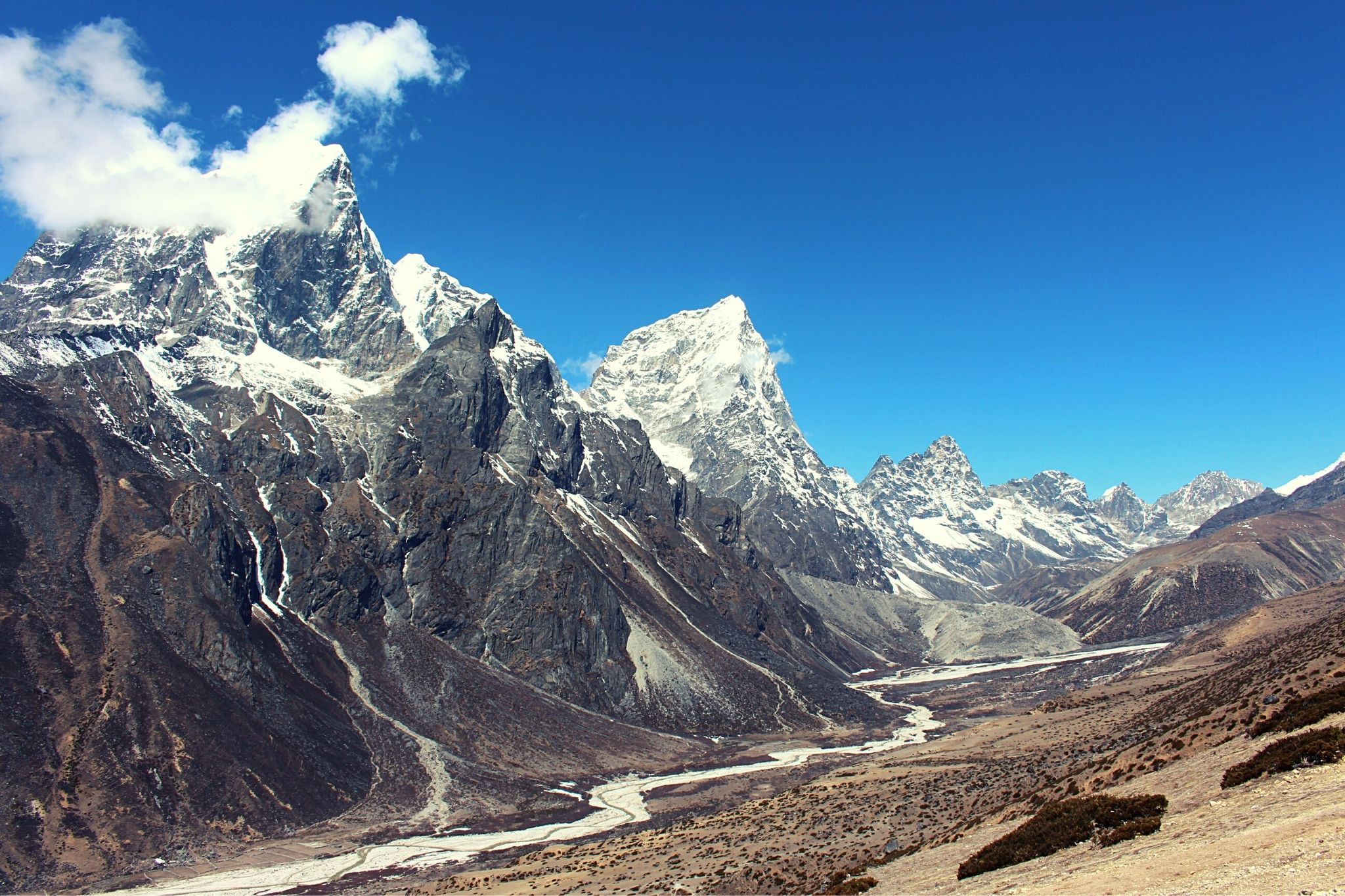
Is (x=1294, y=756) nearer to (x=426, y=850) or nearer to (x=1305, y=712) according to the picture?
(x=1305, y=712)

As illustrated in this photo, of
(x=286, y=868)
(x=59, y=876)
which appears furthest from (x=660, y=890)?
(x=59, y=876)

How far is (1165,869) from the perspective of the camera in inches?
1267

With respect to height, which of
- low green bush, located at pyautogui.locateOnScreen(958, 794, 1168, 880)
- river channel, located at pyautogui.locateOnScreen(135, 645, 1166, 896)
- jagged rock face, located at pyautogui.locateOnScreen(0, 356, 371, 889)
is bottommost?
river channel, located at pyautogui.locateOnScreen(135, 645, 1166, 896)

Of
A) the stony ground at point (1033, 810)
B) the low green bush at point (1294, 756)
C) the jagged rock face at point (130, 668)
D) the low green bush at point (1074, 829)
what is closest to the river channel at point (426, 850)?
the jagged rock face at point (130, 668)

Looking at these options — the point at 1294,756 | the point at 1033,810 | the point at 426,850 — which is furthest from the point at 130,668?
the point at 1294,756

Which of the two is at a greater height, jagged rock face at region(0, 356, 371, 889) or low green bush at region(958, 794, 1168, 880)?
jagged rock face at region(0, 356, 371, 889)

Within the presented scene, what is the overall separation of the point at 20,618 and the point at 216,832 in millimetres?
44679

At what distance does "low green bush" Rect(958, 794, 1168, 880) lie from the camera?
40.9m

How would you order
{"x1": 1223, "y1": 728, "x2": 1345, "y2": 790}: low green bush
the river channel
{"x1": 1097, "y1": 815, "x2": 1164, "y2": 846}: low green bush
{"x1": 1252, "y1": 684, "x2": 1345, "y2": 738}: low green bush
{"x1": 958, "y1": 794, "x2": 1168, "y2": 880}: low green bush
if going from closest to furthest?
{"x1": 1223, "y1": 728, "x2": 1345, "y2": 790}: low green bush
{"x1": 1097, "y1": 815, "x2": 1164, "y2": 846}: low green bush
{"x1": 958, "y1": 794, "x2": 1168, "y2": 880}: low green bush
{"x1": 1252, "y1": 684, "x2": 1345, "y2": 738}: low green bush
the river channel

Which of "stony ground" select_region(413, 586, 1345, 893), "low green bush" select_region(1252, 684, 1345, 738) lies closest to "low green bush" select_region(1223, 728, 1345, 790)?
"stony ground" select_region(413, 586, 1345, 893)

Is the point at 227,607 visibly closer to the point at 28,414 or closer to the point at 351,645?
the point at 351,645

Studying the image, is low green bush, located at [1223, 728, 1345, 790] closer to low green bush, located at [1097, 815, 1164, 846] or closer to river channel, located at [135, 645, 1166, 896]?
low green bush, located at [1097, 815, 1164, 846]

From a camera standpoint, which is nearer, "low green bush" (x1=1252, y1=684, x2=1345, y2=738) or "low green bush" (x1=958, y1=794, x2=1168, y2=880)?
"low green bush" (x1=958, y1=794, x2=1168, y2=880)

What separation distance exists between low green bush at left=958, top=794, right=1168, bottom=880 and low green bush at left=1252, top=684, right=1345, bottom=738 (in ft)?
38.9
